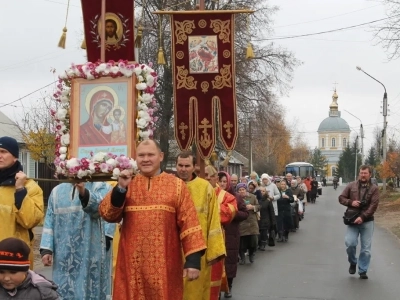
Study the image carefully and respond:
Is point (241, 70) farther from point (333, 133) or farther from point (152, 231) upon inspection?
point (333, 133)

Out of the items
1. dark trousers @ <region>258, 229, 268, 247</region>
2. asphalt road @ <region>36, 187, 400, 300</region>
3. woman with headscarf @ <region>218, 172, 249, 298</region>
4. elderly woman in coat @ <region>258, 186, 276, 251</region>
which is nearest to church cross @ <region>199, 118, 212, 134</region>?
woman with headscarf @ <region>218, 172, 249, 298</region>

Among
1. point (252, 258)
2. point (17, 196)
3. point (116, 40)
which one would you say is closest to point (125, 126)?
point (17, 196)

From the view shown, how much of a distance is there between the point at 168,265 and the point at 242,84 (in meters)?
29.1

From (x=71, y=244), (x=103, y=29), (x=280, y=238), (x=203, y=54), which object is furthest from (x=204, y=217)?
(x=280, y=238)

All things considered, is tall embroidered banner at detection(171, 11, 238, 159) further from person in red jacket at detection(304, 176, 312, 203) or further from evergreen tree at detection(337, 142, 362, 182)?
evergreen tree at detection(337, 142, 362, 182)

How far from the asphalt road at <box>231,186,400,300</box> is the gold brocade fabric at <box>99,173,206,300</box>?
492 centimetres

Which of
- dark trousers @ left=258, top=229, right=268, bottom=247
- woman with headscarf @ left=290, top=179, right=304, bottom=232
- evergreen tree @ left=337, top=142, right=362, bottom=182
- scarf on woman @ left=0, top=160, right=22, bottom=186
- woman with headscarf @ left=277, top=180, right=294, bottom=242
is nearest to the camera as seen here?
scarf on woman @ left=0, top=160, right=22, bottom=186

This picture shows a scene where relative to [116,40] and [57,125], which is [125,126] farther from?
[116,40]

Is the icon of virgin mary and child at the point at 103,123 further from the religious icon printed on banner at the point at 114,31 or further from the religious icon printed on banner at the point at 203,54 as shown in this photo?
the religious icon printed on banner at the point at 203,54

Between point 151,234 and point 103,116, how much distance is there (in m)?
1.05

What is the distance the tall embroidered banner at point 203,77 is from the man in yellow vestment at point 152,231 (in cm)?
555

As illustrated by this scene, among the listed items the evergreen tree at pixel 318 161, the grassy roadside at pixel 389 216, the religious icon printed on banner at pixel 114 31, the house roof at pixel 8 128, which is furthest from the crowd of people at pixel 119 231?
the evergreen tree at pixel 318 161

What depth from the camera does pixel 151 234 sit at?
219 inches

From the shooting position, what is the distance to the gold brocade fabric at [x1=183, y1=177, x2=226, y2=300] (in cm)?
624
